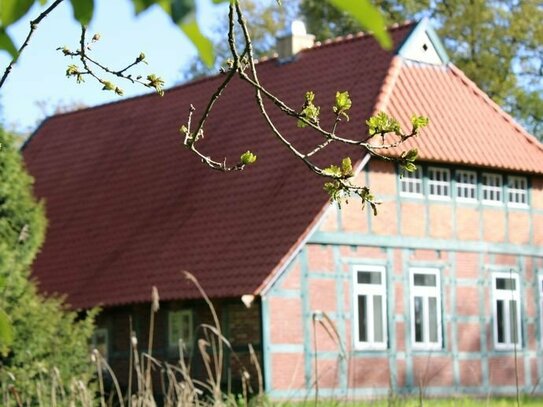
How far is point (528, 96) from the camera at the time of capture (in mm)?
37656

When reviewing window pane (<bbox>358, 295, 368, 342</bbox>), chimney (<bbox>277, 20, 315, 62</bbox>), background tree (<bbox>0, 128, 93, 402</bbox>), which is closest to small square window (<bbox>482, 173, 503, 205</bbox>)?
window pane (<bbox>358, 295, 368, 342</bbox>)

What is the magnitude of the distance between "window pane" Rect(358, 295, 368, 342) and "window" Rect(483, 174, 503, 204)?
3113 millimetres

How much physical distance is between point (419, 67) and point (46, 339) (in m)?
9.50

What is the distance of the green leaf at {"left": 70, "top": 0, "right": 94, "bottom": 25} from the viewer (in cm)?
204

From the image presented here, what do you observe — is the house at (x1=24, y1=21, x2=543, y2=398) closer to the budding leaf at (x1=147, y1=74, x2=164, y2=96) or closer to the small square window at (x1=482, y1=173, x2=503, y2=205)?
the small square window at (x1=482, y1=173, x2=503, y2=205)

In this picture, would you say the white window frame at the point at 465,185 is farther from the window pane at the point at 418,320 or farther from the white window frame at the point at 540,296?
the white window frame at the point at 540,296

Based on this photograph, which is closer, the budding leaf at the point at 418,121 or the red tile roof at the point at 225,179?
the budding leaf at the point at 418,121

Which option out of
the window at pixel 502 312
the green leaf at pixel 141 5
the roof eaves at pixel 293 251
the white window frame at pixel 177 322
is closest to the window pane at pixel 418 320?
the window at pixel 502 312

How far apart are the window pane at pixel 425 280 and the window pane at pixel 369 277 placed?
0.91 m

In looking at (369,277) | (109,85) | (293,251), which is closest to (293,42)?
(369,277)

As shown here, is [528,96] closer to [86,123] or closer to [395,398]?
[86,123]

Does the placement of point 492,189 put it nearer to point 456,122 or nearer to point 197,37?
point 456,122

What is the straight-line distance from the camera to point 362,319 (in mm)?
21953

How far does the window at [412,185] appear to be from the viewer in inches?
887
